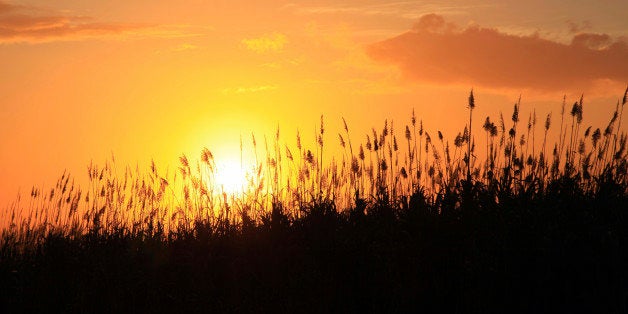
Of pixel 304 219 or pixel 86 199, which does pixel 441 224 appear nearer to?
pixel 304 219

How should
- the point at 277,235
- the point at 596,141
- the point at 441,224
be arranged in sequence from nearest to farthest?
the point at 441,224 → the point at 277,235 → the point at 596,141

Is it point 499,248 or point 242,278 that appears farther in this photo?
point 242,278

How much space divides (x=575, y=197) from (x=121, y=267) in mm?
4514

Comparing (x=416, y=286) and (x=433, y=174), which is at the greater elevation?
(x=433, y=174)

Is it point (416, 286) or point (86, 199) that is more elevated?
point (86, 199)

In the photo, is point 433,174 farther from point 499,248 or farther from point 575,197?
point 499,248

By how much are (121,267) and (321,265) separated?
91.3 inches

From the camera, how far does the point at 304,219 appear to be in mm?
7516

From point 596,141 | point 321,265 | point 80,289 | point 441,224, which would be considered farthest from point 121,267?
point 596,141

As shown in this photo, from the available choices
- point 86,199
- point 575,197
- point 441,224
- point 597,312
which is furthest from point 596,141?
point 86,199

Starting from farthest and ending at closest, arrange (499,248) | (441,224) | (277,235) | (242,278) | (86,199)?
(86,199)
(277,235)
(242,278)
(441,224)
(499,248)

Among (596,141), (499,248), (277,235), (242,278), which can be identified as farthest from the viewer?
(596,141)

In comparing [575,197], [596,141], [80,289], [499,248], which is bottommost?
[80,289]

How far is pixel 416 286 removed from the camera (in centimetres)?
548
